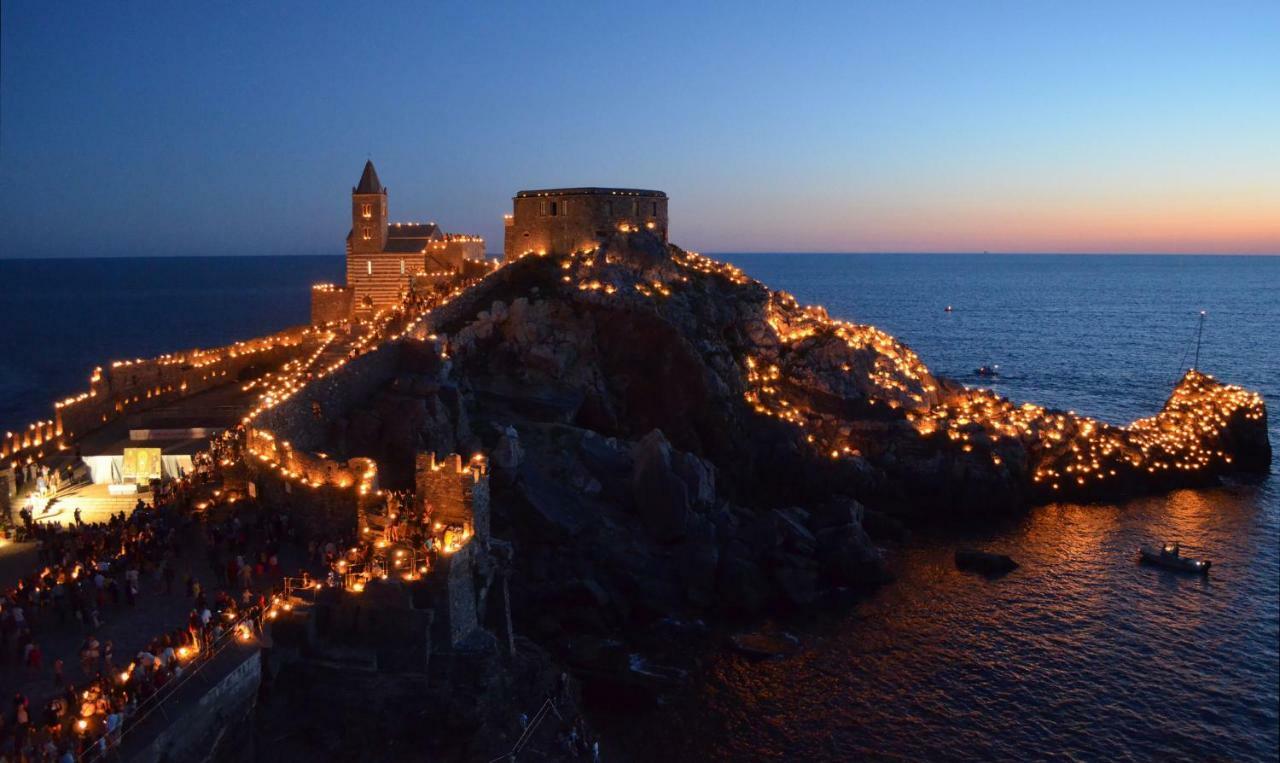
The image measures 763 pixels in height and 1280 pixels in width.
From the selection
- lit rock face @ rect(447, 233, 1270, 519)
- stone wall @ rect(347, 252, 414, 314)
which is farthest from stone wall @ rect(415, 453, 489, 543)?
stone wall @ rect(347, 252, 414, 314)

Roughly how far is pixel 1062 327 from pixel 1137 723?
12663 cm

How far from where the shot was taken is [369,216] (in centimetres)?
6425

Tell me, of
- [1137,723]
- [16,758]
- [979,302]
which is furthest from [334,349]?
[979,302]

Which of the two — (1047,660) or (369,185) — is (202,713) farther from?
(369,185)

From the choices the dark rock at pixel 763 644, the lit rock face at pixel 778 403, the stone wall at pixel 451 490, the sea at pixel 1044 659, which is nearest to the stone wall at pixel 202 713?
the stone wall at pixel 451 490

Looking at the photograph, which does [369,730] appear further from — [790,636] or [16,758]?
[790,636]

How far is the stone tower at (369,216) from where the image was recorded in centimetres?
6388

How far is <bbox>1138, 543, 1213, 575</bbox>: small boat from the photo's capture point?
4388 centimetres

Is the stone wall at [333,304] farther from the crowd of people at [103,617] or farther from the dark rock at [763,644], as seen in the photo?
the dark rock at [763,644]

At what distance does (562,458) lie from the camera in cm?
4472

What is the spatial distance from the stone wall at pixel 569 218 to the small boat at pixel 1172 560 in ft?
125

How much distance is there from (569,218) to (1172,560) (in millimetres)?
42255

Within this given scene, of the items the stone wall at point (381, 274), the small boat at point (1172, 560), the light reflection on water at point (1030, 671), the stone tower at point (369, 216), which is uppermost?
the stone tower at point (369, 216)

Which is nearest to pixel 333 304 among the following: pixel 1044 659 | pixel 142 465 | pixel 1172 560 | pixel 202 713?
pixel 142 465
